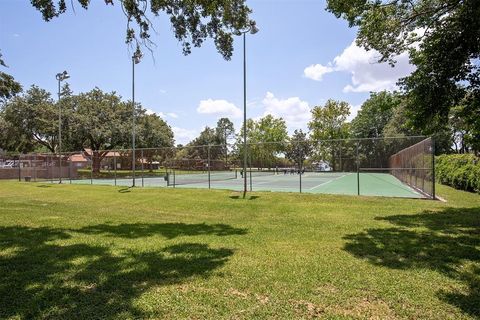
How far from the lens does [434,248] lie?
7.16 meters

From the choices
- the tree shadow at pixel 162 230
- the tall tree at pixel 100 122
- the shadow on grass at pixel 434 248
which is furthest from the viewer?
the tall tree at pixel 100 122

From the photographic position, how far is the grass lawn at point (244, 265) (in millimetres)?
4297

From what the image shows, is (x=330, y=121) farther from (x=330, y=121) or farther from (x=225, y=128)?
(x=225, y=128)

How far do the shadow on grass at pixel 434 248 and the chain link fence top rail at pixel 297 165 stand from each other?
16.0 ft

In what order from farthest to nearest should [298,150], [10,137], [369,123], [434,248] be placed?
1. [369,123]
2. [10,137]
3. [298,150]
4. [434,248]

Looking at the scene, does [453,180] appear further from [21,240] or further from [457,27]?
[21,240]

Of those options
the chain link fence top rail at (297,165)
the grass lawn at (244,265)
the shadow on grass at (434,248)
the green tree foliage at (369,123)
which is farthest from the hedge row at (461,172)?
the green tree foliage at (369,123)

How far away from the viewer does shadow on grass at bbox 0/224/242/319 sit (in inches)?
166

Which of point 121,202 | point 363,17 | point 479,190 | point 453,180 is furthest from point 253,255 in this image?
point 453,180

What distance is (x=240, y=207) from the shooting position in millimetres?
13883

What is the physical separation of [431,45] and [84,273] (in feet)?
32.9

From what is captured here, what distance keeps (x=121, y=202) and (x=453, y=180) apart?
18.5m

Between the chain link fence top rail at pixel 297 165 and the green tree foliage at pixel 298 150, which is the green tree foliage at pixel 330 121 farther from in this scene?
the green tree foliage at pixel 298 150

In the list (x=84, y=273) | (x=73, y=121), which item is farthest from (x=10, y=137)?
(x=84, y=273)
